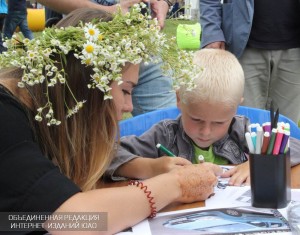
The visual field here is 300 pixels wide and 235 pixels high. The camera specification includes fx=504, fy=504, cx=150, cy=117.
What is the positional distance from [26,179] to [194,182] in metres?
0.48

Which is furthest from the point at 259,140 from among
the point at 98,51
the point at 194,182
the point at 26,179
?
the point at 26,179

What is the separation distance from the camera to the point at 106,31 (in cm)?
120

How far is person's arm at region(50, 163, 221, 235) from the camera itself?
113cm

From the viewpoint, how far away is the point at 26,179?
1.08 meters

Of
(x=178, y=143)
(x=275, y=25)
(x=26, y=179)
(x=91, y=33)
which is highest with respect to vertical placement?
(x=91, y=33)

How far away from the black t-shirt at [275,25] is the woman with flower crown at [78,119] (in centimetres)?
130

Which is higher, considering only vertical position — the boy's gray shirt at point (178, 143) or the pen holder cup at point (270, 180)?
the pen holder cup at point (270, 180)

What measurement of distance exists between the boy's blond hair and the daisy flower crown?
457mm

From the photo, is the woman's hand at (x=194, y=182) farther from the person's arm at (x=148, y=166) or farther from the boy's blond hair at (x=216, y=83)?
the boy's blond hair at (x=216, y=83)

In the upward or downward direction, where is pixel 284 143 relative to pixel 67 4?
downward

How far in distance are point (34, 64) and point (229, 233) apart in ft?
1.92

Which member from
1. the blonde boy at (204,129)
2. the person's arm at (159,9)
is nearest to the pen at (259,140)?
the blonde boy at (204,129)

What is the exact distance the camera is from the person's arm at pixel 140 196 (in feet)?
3.69

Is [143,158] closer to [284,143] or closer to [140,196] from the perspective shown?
[140,196]
